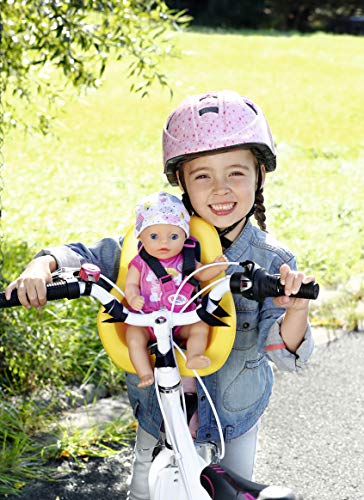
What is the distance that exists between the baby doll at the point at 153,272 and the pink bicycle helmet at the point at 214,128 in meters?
0.29

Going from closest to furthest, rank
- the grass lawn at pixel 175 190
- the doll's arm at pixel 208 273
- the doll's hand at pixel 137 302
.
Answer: the doll's hand at pixel 137 302, the doll's arm at pixel 208 273, the grass lawn at pixel 175 190

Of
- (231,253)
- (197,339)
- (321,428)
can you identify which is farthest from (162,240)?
(321,428)

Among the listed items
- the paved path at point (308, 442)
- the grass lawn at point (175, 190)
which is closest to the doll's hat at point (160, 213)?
the paved path at point (308, 442)

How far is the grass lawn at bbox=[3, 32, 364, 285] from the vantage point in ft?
21.6

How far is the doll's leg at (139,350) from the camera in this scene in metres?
2.36

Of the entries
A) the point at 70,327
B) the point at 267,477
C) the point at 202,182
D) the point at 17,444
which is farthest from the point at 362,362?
the point at 202,182

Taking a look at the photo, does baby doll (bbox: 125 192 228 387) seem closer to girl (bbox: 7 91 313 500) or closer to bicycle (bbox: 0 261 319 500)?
→ bicycle (bbox: 0 261 319 500)

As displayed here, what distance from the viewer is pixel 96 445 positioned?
3797 millimetres

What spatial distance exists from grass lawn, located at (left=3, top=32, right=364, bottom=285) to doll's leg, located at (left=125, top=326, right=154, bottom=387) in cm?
300

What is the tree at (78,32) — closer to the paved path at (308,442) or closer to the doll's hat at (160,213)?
the paved path at (308,442)

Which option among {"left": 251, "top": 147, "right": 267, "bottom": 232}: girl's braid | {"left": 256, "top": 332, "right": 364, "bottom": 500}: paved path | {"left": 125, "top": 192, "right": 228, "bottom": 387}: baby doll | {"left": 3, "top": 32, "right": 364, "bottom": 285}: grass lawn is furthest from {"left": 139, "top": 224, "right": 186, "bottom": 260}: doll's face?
{"left": 3, "top": 32, "right": 364, "bottom": 285}: grass lawn

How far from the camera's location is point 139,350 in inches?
94.9

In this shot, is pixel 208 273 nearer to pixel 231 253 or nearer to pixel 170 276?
pixel 170 276

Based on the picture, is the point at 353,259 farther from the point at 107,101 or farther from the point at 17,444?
the point at 107,101
